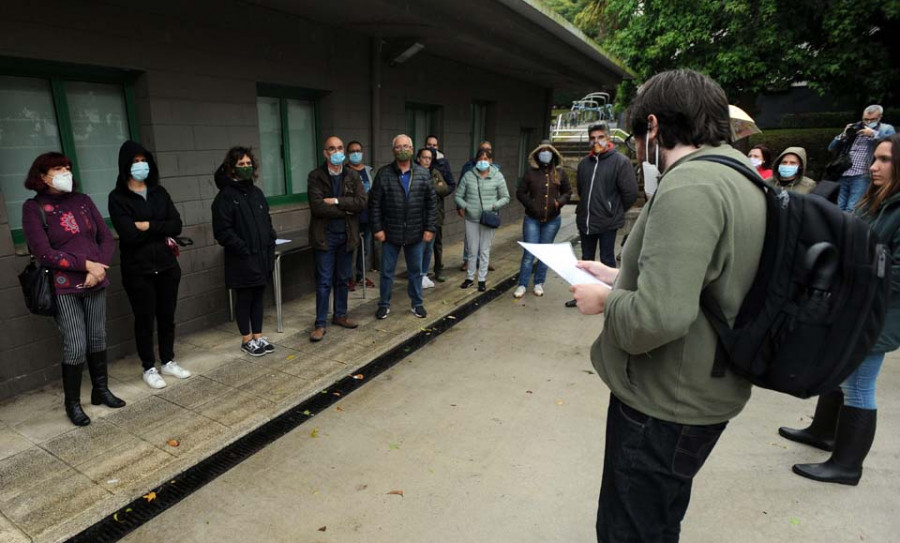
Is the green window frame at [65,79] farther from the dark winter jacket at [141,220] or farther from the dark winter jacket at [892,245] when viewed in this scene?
the dark winter jacket at [892,245]

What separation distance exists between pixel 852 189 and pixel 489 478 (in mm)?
7458

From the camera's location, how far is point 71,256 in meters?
3.22

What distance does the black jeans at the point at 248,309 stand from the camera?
4.47m

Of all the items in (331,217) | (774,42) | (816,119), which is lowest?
(331,217)

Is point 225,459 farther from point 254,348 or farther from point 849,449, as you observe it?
point 849,449

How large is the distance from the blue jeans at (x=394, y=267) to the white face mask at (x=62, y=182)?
9.05 feet

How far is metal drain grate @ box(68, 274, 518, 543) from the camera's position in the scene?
8.46 feet

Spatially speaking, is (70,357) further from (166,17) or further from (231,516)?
(166,17)

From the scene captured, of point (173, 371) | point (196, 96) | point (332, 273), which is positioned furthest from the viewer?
point (332, 273)

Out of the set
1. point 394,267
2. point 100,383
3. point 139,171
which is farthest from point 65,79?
point 394,267

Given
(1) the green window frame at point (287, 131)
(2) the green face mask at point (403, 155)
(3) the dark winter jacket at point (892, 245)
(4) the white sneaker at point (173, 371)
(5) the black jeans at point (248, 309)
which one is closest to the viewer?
(3) the dark winter jacket at point (892, 245)

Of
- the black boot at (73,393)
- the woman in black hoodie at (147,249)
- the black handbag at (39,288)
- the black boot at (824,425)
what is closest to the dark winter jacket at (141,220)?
the woman in black hoodie at (147,249)

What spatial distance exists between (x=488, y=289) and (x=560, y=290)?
0.96 m

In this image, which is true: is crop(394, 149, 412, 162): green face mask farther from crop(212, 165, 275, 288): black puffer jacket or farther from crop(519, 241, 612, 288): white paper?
crop(519, 241, 612, 288): white paper
